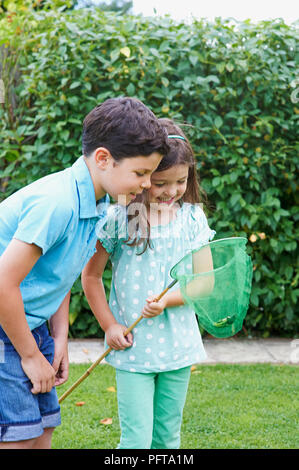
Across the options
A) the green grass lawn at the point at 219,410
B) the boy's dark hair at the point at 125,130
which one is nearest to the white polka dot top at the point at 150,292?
the boy's dark hair at the point at 125,130

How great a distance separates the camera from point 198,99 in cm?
405

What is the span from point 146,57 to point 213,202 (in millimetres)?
1146

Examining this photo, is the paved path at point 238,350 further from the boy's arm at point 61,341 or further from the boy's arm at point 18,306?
the boy's arm at point 18,306

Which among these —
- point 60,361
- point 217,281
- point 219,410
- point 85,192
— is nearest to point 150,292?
point 217,281

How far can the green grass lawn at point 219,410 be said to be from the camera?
2.70 meters

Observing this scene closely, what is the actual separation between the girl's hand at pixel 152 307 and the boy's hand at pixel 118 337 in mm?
123

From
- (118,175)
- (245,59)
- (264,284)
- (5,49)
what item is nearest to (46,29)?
(5,49)

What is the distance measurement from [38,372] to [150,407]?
0.51m

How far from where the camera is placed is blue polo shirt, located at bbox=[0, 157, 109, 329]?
1493mm

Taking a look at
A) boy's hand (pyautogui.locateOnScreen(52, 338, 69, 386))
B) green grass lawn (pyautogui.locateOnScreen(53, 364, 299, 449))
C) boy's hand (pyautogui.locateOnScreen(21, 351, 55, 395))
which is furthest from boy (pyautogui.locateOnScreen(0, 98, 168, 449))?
green grass lawn (pyautogui.locateOnScreen(53, 364, 299, 449))

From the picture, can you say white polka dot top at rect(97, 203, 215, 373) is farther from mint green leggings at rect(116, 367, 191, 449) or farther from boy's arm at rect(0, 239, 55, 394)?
boy's arm at rect(0, 239, 55, 394)

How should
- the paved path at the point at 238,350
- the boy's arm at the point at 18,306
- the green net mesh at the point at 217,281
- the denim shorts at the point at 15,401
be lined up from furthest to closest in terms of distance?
1. the paved path at the point at 238,350
2. the green net mesh at the point at 217,281
3. the denim shorts at the point at 15,401
4. the boy's arm at the point at 18,306

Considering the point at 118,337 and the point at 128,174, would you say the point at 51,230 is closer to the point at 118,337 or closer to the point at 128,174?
the point at 128,174
